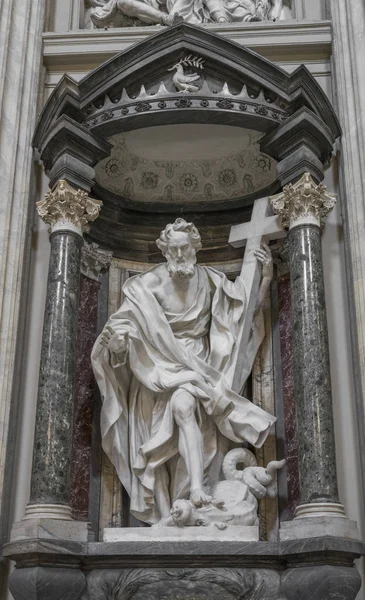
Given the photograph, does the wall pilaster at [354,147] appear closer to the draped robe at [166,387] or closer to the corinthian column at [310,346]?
the corinthian column at [310,346]

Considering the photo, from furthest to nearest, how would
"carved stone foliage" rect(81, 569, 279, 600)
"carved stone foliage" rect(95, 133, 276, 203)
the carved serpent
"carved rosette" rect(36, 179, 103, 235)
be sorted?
"carved stone foliage" rect(95, 133, 276, 203), "carved rosette" rect(36, 179, 103, 235), the carved serpent, "carved stone foliage" rect(81, 569, 279, 600)

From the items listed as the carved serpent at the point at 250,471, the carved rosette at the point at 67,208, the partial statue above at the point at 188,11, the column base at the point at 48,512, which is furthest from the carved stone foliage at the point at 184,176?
the column base at the point at 48,512

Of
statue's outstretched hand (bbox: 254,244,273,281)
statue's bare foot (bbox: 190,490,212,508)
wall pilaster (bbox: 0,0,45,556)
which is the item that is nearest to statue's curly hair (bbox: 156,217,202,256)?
statue's outstretched hand (bbox: 254,244,273,281)

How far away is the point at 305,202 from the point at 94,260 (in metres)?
1.96

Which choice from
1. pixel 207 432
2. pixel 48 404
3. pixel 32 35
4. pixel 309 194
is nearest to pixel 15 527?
pixel 48 404

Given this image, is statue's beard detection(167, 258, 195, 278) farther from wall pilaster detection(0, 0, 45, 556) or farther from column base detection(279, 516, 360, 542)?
column base detection(279, 516, 360, 542)

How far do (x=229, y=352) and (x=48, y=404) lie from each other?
151 cm

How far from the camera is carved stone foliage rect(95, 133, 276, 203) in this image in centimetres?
756

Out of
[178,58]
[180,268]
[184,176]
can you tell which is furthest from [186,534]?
[178,58]

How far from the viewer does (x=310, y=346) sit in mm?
6102

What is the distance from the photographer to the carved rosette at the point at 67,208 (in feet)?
22.0

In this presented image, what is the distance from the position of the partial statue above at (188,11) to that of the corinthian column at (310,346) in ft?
8.04

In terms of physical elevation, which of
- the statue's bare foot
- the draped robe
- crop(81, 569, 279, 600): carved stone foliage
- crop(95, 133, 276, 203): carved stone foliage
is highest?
crop(95, 133, 276, 203): carved stone foliage

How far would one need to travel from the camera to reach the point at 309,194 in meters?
6.53
